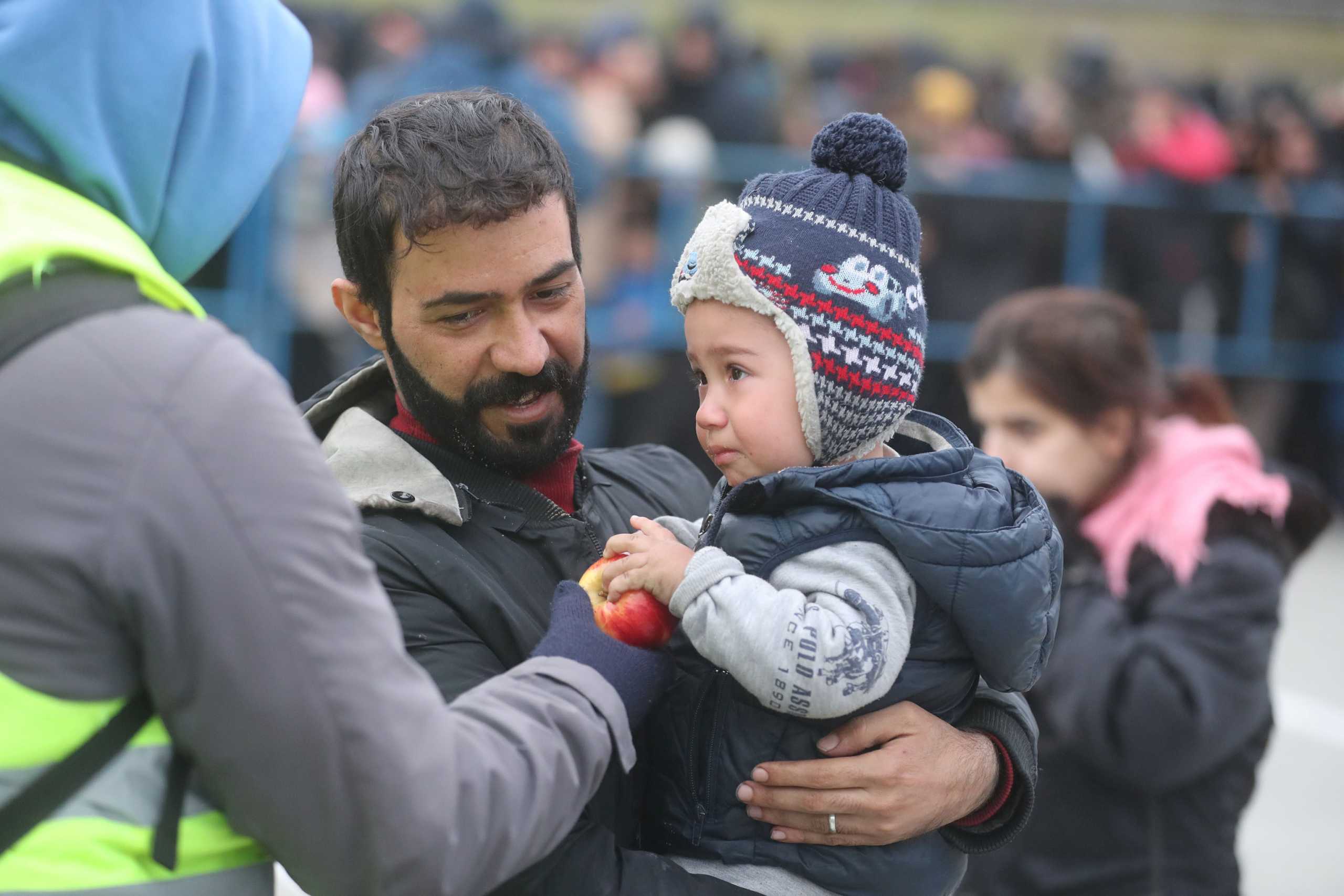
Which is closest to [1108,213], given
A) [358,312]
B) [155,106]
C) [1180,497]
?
[1180,497]

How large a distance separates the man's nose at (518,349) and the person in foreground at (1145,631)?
1553 mm

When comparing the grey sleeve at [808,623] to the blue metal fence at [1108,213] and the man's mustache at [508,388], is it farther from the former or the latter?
the blue metal fence at [1108,213]

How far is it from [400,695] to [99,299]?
49 cm

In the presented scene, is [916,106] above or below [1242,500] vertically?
below

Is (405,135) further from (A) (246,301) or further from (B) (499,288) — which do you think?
(A) (246,301)

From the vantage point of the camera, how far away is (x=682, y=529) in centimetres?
221

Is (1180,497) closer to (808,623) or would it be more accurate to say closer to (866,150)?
(866,150)

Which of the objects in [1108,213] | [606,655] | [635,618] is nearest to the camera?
[606,655]

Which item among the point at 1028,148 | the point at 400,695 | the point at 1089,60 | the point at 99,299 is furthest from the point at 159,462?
the point at 1089,60

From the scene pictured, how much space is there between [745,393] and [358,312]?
2.31ft

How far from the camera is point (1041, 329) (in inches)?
142

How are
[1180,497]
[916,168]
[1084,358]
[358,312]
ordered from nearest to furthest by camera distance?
[358,312], [1180,497], [1084,358], [916,168]

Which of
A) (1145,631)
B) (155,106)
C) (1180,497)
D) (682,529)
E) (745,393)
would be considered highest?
(155,106)

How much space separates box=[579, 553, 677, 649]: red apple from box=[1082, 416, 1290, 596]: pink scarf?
1.68 meters
